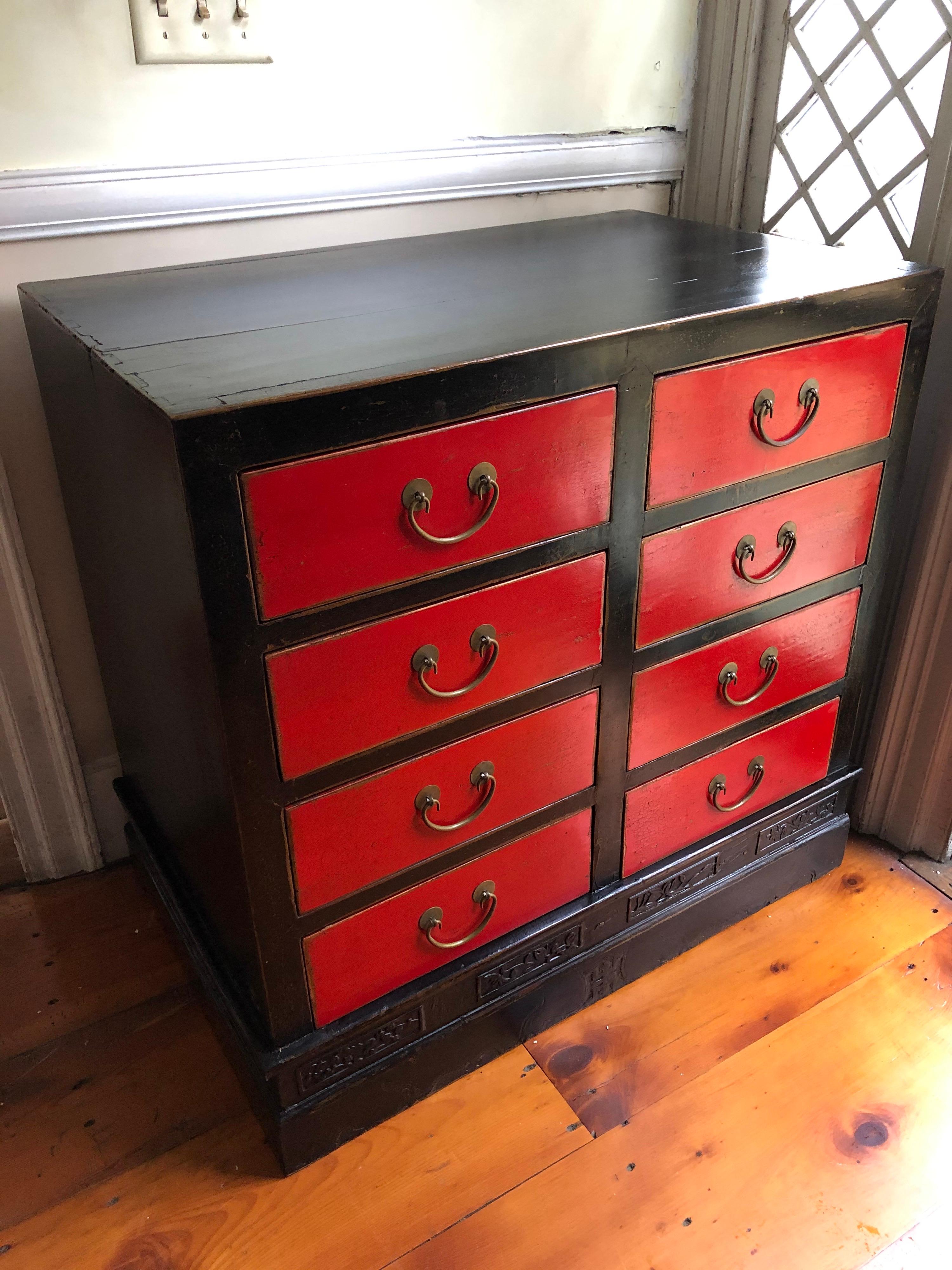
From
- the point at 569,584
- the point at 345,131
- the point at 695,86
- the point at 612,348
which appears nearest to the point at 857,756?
the point at 569,584

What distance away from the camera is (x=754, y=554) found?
112 cm

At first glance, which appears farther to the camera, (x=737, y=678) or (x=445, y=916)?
(x=737, y=678)

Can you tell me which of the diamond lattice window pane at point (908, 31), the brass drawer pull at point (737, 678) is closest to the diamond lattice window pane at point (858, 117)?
the diamond lattice window pane at point (908, 31)

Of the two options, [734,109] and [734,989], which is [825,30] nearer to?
[734,109]

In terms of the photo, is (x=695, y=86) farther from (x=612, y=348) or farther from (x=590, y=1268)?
(x=590, y=1268)

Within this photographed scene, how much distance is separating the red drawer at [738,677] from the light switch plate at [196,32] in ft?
2.81

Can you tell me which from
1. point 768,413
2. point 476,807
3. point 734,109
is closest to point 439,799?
point 476,807

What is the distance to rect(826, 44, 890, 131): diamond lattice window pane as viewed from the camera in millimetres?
1260

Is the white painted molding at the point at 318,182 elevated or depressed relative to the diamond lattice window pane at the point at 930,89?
depressed

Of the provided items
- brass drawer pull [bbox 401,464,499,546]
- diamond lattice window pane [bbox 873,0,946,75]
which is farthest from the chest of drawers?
diamond lattice window pane [bbox 873,0,946,75]

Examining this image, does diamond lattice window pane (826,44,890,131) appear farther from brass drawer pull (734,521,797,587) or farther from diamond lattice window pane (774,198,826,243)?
brass drawer pull (734,521,797,587)

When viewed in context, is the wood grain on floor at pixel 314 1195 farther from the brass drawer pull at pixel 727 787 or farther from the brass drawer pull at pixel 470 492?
the brass drawer pull at pixel 470 492

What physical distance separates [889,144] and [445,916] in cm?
111

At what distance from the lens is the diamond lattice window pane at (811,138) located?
1.35m
